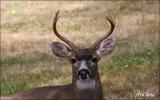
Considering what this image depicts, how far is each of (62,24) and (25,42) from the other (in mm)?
5374

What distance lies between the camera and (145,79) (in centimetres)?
1352

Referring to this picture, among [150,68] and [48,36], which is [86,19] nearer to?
[48,36]

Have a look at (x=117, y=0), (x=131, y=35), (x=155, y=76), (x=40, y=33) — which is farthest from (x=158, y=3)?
(x=155, y=76)

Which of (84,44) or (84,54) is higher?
(84,44)

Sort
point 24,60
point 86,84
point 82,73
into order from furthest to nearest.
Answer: point 24,60, point 86,84, point 82,73

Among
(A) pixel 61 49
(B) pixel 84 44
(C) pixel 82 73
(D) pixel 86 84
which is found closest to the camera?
(C) pixel 82 73

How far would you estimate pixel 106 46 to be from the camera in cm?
1023

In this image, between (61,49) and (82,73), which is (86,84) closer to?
(82,73)

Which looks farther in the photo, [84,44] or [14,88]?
[84,44]

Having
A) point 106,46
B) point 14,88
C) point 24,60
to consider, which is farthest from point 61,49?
point 24,60

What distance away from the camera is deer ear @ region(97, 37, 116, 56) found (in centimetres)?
1010

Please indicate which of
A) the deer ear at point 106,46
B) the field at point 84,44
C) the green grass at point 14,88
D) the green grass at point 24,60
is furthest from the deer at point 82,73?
the green grass at point 24,60

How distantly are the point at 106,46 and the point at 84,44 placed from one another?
440 inches

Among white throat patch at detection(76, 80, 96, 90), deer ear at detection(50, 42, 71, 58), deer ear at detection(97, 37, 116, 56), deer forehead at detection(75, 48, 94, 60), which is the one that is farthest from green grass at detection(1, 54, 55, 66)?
white throat patch at detection(76, 80, 96, 90)
